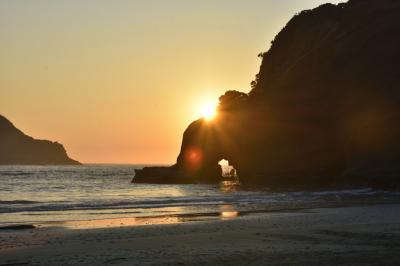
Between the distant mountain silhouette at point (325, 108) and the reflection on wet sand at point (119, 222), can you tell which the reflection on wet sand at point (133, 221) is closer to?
the reflection on wet sand at point (119, 222)

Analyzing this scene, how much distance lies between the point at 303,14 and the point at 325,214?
57.4 metres

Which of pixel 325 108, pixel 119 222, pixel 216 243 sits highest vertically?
pixel 325 108

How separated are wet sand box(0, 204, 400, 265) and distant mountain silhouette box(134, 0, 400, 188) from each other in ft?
119

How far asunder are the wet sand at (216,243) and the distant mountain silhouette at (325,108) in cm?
3638

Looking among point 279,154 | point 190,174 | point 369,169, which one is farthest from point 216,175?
point 369,169

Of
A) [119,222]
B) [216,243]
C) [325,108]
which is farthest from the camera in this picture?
[325,108]

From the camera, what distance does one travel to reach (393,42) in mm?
65938

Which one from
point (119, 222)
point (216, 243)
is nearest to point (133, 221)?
point (119, 222)

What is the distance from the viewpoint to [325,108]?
6794 centimetres

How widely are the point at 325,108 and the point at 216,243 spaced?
53488mm

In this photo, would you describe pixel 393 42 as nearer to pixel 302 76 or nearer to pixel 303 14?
pixel 302 76

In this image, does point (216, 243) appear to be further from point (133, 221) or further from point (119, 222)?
point (133, 221)

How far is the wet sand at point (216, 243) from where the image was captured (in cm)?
1374

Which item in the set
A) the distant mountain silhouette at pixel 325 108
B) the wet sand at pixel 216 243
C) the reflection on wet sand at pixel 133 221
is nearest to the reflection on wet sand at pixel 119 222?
the reflection on wet sand at pixel 133 221
